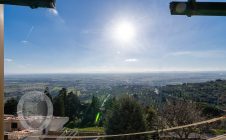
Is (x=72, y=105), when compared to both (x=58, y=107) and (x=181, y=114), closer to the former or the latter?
(x=58, y=107)

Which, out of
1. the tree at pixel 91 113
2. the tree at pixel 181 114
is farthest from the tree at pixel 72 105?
the tree at pixel 181 114

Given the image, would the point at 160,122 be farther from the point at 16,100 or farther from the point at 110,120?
the point at 16,100

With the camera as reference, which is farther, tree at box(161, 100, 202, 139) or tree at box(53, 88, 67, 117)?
tree at box(53, 88, 67, 117)

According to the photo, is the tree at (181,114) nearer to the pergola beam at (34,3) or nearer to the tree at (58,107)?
the tree at (58,107)

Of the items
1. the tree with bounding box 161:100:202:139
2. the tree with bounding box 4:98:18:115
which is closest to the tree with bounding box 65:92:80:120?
the tree with bounding box 4:98:18:115

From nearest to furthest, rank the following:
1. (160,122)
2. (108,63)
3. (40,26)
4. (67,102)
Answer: (160,122)
(67,102)
(40,26)
(108,63)

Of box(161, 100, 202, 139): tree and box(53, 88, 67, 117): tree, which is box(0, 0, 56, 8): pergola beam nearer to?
box(161, 100, 202, 139): tree

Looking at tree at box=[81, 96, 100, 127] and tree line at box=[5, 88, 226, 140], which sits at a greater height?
tree line at box=[5, 88, 226, 140]

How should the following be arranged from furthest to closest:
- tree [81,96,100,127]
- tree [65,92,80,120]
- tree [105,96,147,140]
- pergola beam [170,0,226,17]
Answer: tree [65,92,80,120], tree [81,96,100,127], tree [105,96,147,140], pergola beam [170,0,226,17]

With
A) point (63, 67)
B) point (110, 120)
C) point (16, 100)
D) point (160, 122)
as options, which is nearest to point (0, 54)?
point (110, 120)
